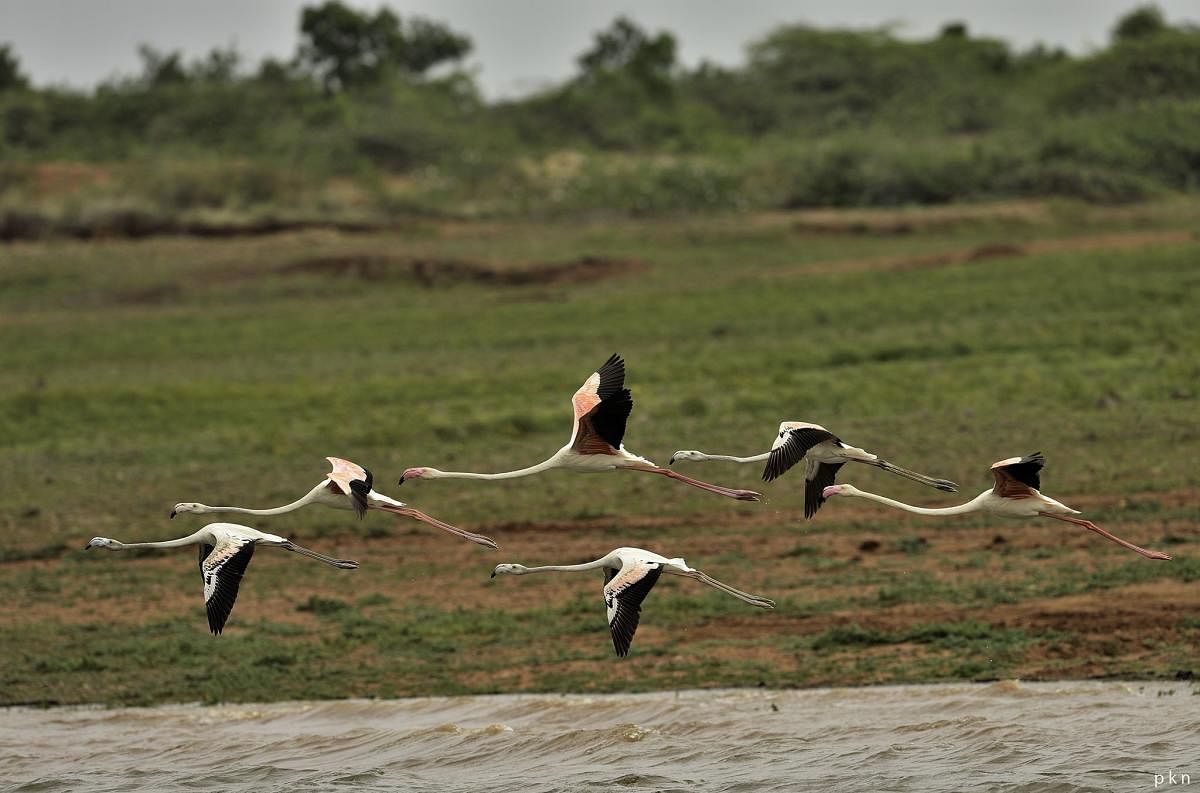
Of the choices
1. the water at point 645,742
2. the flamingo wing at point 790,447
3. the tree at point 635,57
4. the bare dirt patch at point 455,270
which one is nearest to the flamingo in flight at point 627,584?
the flamingo wing at point 790,447

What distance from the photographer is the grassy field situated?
10648 mm

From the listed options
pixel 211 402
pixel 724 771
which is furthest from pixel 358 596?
pixel 211 402

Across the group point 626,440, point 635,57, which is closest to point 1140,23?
point 635,57

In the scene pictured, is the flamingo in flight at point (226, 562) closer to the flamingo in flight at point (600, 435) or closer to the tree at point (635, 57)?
the flamingo in flight at point (600, 435)

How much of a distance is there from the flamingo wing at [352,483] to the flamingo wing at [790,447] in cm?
165

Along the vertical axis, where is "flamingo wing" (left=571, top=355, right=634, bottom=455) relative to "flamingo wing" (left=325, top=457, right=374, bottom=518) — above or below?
above

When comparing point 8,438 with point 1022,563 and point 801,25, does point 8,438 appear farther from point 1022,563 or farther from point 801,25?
point 801,25

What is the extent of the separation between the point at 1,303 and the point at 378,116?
1199cm

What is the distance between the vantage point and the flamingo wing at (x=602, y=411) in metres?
8.01

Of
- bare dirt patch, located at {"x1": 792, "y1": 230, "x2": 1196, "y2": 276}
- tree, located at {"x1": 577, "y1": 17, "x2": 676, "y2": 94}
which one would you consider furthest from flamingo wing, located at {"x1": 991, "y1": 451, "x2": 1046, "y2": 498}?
tree, located at {"x1": 577, "y1": 17, "x2": 676, "y2": 94}

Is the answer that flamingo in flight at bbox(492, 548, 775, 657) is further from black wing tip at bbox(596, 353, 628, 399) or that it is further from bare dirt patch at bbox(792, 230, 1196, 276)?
bare dirt patch at bbox(792, 230, 1196, 276)

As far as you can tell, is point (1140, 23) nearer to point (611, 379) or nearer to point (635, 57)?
point (635, 57)

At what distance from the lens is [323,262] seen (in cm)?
2717

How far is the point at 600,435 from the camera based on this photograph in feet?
26.7
